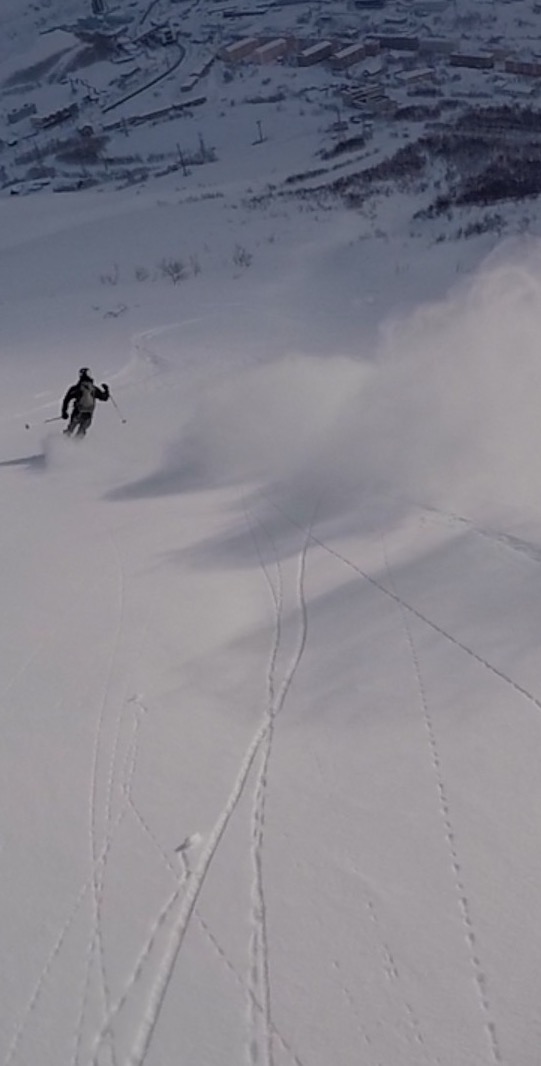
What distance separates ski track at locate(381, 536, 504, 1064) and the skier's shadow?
7.30 meters

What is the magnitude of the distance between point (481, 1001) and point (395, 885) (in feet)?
2.13

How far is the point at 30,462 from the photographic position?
11.7 metres

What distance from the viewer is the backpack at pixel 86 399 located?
11.7 metres

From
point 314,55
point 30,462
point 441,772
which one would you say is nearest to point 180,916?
point 441,772

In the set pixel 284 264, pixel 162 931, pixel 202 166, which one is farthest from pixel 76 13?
pixel 162 931

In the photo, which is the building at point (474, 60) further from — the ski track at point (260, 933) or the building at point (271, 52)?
the ski track at point (260, 933)

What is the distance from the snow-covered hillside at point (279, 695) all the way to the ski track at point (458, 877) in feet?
0.04

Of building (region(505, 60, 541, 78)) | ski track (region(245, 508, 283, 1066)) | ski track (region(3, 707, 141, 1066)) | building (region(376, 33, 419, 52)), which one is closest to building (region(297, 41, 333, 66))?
building (region(376, 33, 419, 52))

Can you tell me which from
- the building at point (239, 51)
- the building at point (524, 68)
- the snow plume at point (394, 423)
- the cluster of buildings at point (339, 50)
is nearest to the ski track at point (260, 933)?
the snow plume at point (394, 423)

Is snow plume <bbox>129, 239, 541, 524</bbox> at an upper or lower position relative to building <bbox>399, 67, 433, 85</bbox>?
lower

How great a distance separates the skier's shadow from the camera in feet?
37.6

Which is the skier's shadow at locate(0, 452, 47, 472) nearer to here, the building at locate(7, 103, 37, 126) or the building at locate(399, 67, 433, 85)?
the building at locate(399, 67, 433, 85)

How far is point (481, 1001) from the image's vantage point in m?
3.16

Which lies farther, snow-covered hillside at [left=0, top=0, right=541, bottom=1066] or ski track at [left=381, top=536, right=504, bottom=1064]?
snow-covered hillside at [left=0, top=0, right=541, bottom=1066]
